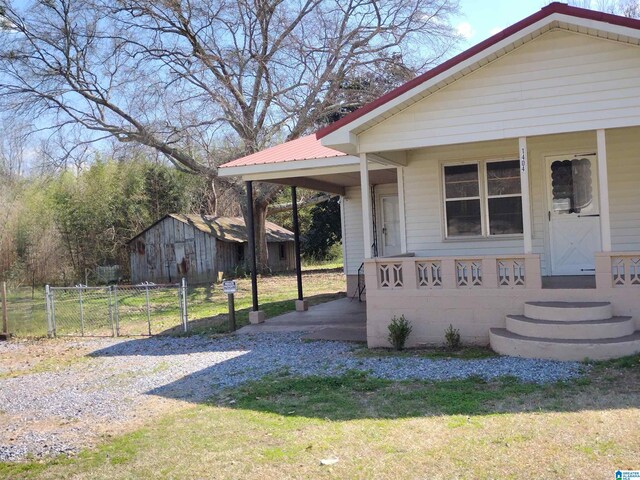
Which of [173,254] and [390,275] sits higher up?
[173,254]

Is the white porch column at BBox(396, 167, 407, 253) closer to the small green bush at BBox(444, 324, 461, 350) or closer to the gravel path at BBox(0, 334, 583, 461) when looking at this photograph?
the gravel path at BBox(0, 334, 583, 461)

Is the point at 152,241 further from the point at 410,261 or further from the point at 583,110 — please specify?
the point at 583,110

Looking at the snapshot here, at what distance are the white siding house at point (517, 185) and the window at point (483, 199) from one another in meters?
0.02

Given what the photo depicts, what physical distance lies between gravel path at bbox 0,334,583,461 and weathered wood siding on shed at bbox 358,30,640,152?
3339 millimetres

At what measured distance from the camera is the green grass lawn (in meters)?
4.66

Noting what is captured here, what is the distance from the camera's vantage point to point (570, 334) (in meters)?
8.13

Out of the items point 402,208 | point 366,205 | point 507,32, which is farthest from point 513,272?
point 507,32

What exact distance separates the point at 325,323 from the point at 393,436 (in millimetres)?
7300

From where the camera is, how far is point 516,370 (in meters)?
7.58

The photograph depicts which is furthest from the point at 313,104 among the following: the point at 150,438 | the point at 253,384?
the point at 150,438

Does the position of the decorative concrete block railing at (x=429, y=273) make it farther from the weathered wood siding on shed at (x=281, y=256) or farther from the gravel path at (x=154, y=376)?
the weathered wood siding on shed at (x=281, y=256)

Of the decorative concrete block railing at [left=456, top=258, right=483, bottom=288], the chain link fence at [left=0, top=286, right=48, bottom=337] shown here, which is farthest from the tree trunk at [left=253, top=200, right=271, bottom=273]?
the decorative concrete block railing at [left=456, top=258, right=483, bottom=288]

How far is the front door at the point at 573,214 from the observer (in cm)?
1042

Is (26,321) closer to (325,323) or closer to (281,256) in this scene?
(325,323)
